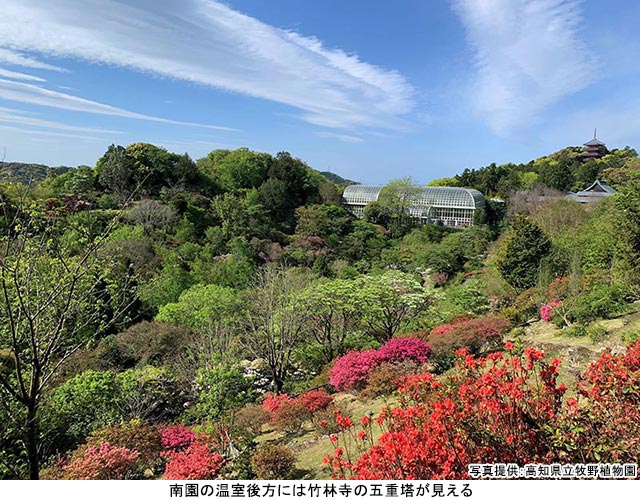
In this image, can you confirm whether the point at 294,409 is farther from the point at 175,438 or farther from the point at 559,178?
the point at 559,178

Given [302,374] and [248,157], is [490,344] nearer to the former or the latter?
[302,374]

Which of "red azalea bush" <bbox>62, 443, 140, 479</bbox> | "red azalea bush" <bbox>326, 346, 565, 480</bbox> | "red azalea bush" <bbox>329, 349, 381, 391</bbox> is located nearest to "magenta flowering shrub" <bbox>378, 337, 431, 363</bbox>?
"red azalea bush" <bbox>329, 349, 381, 391</bbox>

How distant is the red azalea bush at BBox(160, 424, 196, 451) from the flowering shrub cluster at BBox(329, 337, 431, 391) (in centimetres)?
294

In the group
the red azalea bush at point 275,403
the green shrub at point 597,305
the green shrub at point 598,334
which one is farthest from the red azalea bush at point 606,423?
the green shrub at point 597,305

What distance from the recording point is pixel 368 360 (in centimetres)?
845

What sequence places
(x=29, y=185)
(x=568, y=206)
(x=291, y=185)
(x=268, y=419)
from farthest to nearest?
1. (x=291, y=185)
2. (x=568, y=206)
3. (x=268, y=419)
4. (x=29, y=185)

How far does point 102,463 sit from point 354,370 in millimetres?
4542

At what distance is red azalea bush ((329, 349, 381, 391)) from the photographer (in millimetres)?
8297

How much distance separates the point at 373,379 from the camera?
7.75 meters

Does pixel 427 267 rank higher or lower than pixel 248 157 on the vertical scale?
lower

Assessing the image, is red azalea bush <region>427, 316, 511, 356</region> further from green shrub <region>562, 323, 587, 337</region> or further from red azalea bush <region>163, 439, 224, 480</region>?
red azalea bush <region>163, 439, 224, 480</region>

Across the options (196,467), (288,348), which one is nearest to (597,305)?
(288,348)

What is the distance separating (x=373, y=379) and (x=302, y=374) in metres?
4.06

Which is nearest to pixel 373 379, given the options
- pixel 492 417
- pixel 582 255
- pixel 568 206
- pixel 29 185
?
pixel 492 417
